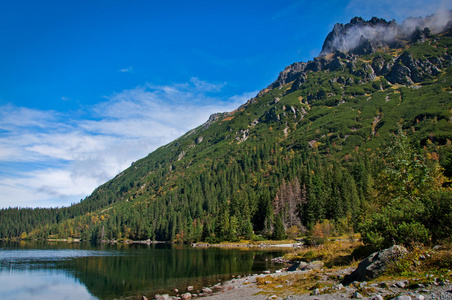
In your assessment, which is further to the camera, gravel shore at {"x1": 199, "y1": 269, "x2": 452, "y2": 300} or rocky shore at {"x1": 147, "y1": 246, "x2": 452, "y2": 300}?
rocky shore at {"x1": 147, "y1": 246, "x2": 452, "y2": 300}

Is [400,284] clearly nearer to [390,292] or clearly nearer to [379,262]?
[390,292]

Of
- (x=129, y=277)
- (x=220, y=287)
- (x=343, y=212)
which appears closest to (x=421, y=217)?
(x=220, y=287)

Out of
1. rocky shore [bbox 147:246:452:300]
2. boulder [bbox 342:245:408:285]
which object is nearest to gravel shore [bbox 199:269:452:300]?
rocky shore [bbox 147:246:452:300]

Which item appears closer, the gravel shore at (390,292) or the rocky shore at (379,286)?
the gravel shore at (390,292)

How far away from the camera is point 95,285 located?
135 feet

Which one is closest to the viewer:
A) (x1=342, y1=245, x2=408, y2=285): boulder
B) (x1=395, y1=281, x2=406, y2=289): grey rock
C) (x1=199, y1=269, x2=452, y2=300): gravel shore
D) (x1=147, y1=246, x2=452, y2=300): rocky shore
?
(x1=199, y1=269, x2=452, y2=300): gravel shore

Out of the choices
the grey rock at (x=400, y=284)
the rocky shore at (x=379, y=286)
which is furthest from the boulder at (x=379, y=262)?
the grey rock at (x=400, y=284)

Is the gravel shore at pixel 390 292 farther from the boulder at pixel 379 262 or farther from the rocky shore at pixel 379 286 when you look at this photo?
the boulder at pixel 379 262

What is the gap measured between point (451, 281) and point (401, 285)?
7.50 feet

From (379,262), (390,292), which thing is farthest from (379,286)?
(379,262)

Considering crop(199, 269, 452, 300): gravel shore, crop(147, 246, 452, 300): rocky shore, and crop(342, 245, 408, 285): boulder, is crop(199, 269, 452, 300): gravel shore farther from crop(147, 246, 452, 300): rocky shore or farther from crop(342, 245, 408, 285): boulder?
crop(342, 245, 408, 285): boulder

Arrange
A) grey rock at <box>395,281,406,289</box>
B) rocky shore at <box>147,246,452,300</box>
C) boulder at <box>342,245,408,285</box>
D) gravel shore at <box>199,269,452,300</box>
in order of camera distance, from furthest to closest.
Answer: boulder at <box>342,245,408,285</box>, grey rock at <box>395,281,406,289</box>, rocky shore at <box>147,246,452,300</box>, gravel shore at <box>199,269,452,300</box>

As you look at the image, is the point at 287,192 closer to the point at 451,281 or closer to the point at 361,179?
the point at 361,179

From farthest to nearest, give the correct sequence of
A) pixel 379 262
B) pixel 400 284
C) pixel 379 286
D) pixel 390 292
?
pixel 379 262 → pixel 379 286 → pixel 400 284 → pixel 390 292
